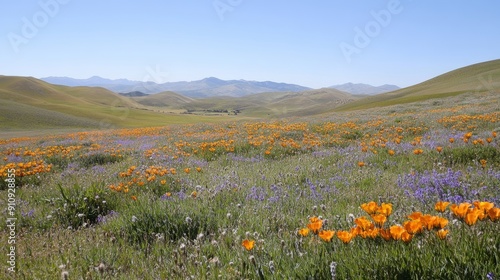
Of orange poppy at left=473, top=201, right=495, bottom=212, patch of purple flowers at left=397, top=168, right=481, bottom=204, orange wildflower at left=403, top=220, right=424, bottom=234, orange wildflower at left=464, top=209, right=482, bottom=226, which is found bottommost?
patch of purple flowers at left=397, top=168, right=481, bottom=204

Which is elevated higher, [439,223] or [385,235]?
[439,223]

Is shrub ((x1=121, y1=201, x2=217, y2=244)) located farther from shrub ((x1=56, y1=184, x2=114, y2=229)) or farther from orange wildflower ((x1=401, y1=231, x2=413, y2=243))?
orange wildflower ((x1=401, y1=231, x2=413, y2=243))

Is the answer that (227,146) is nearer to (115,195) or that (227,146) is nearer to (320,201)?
(115,195)

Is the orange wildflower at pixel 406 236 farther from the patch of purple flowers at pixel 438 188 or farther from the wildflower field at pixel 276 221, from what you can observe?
the patch of purple flowers at pixel 438 188

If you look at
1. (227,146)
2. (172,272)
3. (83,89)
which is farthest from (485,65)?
(83,89)

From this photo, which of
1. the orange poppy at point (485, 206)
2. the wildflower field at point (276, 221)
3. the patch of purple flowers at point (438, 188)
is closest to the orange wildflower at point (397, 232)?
the wildflower field at point (276, 221)

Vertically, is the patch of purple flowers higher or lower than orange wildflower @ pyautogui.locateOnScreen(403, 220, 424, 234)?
lower

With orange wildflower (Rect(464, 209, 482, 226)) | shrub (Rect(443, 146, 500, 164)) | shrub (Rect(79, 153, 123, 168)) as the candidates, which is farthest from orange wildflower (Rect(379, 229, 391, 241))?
shrub (Rect(79, 153, 123, 168))

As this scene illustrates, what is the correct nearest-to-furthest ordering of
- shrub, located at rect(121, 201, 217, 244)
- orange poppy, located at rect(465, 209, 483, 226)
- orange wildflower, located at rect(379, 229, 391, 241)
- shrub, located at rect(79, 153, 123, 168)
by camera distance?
1. orange poppy, located at rect(465, 209, 483, 226)
2. orange wildflower, located at rect(379, 229, 391, 241)
3. shrub, located at rect(121, 201, 217, 244)
4. shrub, located at rect(79, 153, 123, 168)

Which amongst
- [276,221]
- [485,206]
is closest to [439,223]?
[485,206]

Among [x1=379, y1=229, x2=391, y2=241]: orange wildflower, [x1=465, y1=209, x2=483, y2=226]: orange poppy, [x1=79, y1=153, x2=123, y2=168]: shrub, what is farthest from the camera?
[x1=79, y1=153, x2=123, y2=168]: shrub

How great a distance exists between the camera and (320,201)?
14.5 feet

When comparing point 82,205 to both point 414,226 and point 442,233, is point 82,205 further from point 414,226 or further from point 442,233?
point 442,233

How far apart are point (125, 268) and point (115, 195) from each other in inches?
106
